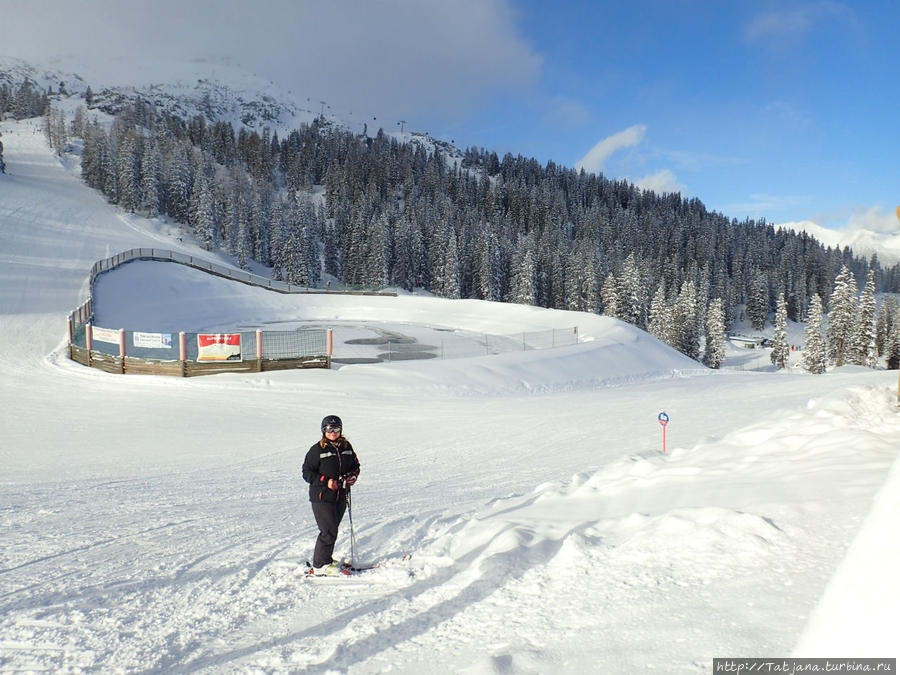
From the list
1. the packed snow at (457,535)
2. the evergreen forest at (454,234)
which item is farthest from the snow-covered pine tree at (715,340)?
the packed snow at (457,535)

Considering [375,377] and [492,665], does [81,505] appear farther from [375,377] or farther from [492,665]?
[375,377]

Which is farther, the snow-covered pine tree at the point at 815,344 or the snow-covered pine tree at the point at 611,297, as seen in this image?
the snow-covered pine tree at the point at 611,297

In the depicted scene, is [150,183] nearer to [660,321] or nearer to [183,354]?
[183,354]

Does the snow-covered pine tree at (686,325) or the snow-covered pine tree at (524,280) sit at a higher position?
the snow-covered pine tree at (524,280)

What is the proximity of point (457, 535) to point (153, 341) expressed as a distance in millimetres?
19779

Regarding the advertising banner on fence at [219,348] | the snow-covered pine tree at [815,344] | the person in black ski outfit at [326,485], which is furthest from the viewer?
the snow-covered pine tree at [815,344]

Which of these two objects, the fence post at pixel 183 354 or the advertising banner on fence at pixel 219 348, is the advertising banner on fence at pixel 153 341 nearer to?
the fence post at pixel 183 354

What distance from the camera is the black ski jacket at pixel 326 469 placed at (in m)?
5.73

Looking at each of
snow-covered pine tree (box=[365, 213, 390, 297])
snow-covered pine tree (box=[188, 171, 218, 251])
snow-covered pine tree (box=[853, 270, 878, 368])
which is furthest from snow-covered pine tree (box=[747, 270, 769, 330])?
snow-covered pine tree (box=[188, 171, 218, 251])

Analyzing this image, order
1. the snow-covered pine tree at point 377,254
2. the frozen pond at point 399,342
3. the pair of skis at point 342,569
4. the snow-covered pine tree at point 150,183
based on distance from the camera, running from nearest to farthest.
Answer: the pair of skis at point 342,569
the frozen pond at point 399,342
the snow-covered pine tree at point 150,183
the snow-covered pine tree at point 377,254

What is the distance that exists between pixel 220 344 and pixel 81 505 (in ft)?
43.0

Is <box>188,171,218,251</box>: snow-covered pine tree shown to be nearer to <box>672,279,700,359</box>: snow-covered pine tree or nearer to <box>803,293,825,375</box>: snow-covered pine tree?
<box>672,279,700,359</box>: snow-covered pine tree

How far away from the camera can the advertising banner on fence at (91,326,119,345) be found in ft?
70.3

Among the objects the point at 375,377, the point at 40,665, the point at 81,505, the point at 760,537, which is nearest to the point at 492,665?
the point at 760,537
